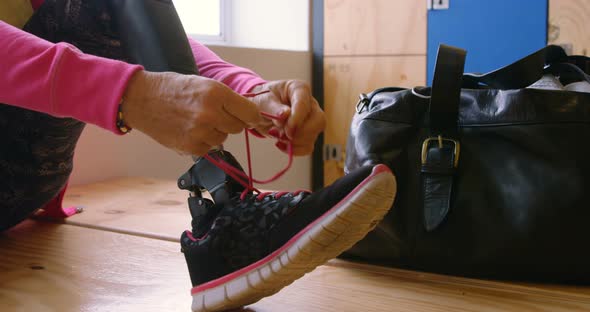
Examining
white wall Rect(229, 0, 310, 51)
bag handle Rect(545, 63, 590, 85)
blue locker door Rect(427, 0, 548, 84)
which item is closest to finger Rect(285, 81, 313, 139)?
bag handle Rect(545, 63, 590, 85)

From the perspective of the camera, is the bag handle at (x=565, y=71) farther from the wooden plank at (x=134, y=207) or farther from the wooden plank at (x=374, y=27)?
the wooden plank at (x=374, y=27)

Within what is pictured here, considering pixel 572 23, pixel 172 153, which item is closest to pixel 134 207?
pixel 172 153

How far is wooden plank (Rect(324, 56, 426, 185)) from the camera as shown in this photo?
7.50 ft

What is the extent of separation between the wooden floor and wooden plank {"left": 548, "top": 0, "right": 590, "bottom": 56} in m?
1.45

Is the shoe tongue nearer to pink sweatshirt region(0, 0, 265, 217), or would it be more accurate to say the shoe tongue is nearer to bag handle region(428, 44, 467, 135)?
pink sweatshirt region(0, 0, 265, 217)

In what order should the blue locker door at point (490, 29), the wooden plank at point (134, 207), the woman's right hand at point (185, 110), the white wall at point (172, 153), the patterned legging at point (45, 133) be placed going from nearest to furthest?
the woman's right hand at point (185, 110)
the patterned legging at point (45, 133)
the wooden plank at point (134, 207)
the white wall at point (172, 153)
the blue locker door at point (490, 29)

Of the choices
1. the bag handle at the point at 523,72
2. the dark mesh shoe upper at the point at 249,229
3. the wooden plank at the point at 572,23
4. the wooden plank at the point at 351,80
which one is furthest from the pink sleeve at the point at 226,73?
the wooden plank at the point at 572,23

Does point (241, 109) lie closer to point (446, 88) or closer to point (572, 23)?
point (446, 88)

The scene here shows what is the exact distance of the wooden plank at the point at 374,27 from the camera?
89.1 inches

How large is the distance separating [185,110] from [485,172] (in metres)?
0.44

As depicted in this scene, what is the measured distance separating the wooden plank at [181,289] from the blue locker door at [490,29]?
58.8 inches

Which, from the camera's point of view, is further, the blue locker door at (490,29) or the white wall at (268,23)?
the white wall at (268,23)

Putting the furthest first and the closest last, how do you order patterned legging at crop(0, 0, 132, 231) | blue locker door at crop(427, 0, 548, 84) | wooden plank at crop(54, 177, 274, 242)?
1. blue locker door at crop(427, 0, 548, 84)
2. wooden plank at crop(54, 177, 274, 242)
3. patterned legging at crop(0, 0, 132, 231)

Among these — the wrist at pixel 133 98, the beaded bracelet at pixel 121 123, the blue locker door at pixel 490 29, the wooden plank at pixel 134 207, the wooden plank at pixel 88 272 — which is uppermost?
the blue locker door at pixel 490 29
